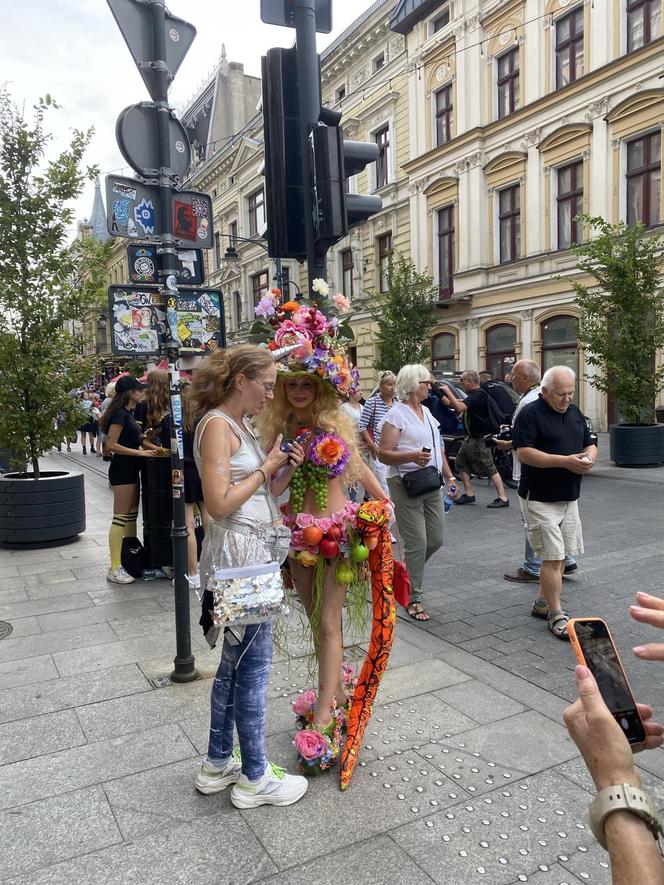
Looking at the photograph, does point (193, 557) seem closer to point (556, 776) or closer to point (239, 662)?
point (239, 662)

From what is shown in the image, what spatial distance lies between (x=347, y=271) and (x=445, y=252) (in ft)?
20.9

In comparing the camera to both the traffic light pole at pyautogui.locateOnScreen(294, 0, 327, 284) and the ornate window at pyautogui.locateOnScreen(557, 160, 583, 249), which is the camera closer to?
the traffic light pole at pyautogui.locateOnScreen(294, 0, 327, 284)

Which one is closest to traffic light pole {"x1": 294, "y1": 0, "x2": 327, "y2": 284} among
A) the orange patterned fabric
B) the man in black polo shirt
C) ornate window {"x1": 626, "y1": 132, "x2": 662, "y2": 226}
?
the man in black polo shirt

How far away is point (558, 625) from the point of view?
4.37 metres

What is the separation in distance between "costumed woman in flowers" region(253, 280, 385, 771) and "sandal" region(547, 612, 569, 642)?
1.80 metres

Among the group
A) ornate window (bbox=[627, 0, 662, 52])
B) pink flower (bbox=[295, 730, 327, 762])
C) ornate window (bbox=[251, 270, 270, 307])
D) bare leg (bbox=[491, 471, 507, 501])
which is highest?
ornate window (bbox=[627, 0, 662, 52])

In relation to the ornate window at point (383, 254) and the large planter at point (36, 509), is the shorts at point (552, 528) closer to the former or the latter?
the large planter at point (36, 509)

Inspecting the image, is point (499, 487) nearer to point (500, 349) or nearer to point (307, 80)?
point (307, 80)

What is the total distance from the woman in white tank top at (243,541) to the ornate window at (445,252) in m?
22.2

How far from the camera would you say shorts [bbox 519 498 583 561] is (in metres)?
4.41

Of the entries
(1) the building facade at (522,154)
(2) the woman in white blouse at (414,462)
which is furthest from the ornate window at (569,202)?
(2) the woman in white blouse at (414,462)

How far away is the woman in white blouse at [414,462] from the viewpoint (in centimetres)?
482

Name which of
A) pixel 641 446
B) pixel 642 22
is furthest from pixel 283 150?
pixel 642 22

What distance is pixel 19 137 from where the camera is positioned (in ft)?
22.9
